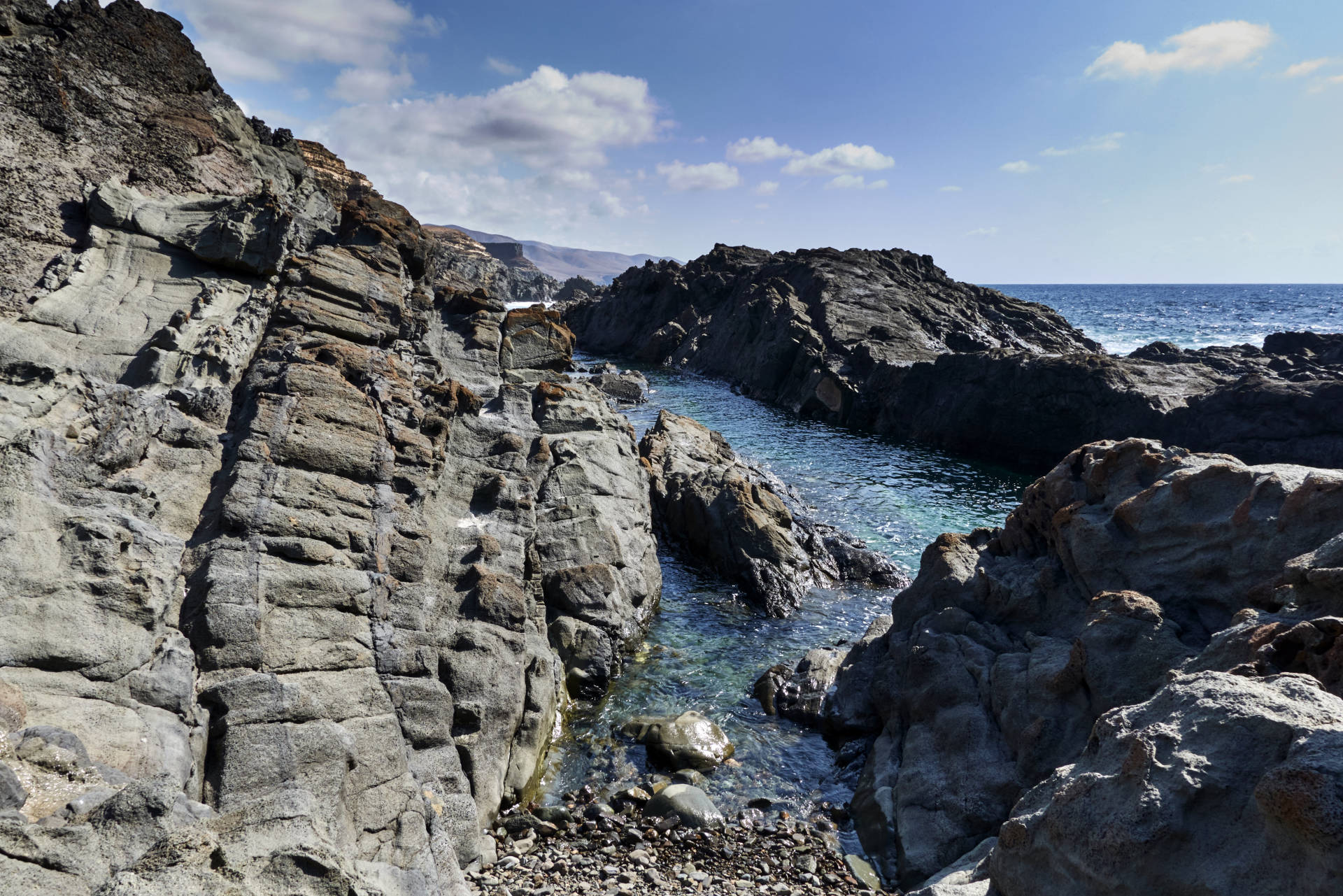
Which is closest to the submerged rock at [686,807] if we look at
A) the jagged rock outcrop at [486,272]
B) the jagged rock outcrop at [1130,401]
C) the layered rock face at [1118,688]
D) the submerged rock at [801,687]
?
the layered rock face at [1118,688]

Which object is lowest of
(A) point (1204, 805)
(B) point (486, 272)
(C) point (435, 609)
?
(C) point (435, 609)

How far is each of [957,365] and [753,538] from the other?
106 ft

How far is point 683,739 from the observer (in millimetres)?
15109

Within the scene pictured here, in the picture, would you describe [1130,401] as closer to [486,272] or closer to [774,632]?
[774,632]

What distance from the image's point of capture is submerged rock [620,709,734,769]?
14.9 meters

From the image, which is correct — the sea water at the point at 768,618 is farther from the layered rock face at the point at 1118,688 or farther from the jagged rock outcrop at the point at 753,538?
the layered rock face at the point at 1118,688

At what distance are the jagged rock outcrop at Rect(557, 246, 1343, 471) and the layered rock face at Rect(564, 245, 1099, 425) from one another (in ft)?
0.72

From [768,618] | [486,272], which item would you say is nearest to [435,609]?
[768,618]

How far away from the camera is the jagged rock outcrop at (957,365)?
35.6 meters

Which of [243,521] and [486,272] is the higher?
[486,272]

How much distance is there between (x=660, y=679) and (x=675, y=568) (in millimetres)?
7752

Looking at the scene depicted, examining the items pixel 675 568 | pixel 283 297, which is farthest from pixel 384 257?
pixel 675 568

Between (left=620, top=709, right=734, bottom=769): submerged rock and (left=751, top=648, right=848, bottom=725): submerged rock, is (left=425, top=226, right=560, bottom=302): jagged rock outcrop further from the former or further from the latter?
(left=620, top=709, right=734, bottom=769): submerged rock

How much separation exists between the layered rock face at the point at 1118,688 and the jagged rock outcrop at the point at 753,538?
5.38 metres
